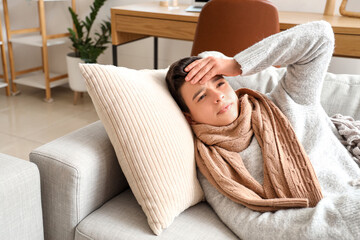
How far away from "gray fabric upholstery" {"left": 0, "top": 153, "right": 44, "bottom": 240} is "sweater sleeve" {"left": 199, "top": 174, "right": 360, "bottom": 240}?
1.69 feet

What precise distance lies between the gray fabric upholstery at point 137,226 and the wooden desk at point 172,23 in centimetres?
138

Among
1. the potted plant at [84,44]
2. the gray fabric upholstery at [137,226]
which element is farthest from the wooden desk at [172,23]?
the gray fabric upholstery at [137,226]

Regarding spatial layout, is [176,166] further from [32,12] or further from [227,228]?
[32,12]

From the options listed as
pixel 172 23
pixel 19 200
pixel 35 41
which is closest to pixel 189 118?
pixel 19 200

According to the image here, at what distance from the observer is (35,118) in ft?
9.43

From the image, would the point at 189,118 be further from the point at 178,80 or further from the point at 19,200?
the point at 19,200

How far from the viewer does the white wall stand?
8.36ft

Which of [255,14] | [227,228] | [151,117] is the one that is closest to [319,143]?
[227,228]

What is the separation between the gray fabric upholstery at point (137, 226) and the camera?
96 centimetres

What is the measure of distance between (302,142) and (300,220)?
35 cm

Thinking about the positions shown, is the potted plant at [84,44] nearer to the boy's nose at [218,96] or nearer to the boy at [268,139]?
the boy at [268,139]

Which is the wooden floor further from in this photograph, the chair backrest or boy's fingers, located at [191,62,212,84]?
boy's fingers, located at [191,62,212,84]

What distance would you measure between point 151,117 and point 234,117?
285mm

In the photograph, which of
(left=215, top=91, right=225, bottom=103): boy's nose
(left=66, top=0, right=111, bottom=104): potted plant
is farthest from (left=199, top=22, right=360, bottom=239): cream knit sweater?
(left=66, top=0, right=111, bottom=104): potted plant
